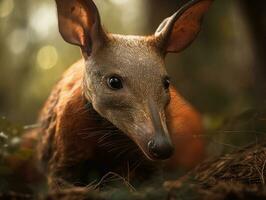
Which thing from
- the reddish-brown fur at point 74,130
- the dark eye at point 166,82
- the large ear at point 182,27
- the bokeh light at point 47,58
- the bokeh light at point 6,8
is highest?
the bokeh light at point 6,8

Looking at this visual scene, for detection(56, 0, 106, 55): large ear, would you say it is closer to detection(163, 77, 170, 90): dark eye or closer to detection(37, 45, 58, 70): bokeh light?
detection(163, 77, 170, 90): dark eye

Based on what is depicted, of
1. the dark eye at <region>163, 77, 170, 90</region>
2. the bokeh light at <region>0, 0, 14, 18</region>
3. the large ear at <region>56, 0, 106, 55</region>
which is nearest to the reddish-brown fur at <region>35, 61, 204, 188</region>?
the dark eye at <region>163, 77, 170, 90</region>

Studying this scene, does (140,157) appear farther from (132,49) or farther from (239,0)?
(239,0)

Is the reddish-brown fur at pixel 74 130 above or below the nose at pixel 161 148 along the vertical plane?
above

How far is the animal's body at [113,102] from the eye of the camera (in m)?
5.07

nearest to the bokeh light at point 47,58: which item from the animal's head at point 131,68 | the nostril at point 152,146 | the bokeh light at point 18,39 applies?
the bokeh light at point 18,39

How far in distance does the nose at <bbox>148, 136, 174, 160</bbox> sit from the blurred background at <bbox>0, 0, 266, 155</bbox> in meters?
4.49

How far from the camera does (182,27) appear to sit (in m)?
6.09

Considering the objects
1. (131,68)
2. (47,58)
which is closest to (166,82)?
(131,68)

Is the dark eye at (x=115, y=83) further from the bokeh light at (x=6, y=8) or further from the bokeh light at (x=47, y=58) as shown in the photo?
the bokeh light at (x=47, y=58)

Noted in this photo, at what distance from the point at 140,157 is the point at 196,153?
2.62 m

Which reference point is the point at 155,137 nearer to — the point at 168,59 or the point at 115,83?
the point at 115,83

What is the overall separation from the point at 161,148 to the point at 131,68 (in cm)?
90

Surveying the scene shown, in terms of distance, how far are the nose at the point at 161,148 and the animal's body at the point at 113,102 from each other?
→ 19mm
